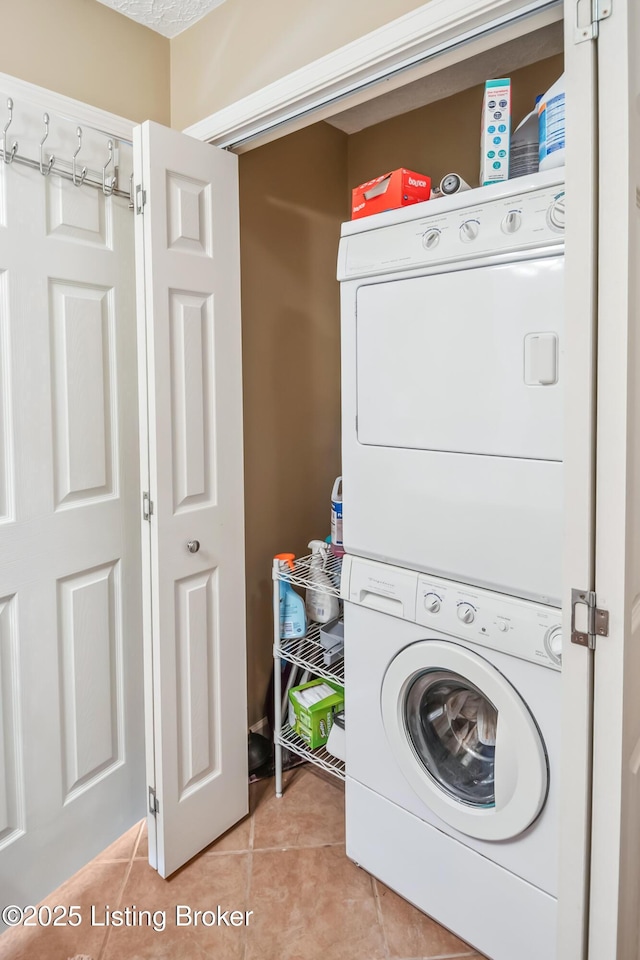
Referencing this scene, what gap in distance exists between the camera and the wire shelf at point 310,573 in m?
1.92

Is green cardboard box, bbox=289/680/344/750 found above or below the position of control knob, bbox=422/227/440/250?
below

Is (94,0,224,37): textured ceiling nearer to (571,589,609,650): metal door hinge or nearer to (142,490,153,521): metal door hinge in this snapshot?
(142,490,153,521): metal door hinge

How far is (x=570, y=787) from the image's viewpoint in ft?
3.00

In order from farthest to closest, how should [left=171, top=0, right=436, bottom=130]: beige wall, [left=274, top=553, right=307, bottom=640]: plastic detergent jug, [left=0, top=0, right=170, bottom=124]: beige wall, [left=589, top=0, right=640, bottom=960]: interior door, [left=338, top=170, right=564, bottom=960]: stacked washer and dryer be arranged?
[left=274, top=553, right=307, bottom=640]: plastic detergent jug < [left=0, top=0, right=170, bottom=124]: beige wall < [left=171, top=0, right=436, bottom=130]: beige wall < [left=338, top=170, right=564, bottom=960]: stacked washer and dryer < [left=589, top=0, right=640, bottom=960]: interior door

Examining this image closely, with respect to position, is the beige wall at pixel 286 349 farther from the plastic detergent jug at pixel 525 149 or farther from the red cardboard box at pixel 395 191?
the plastic detergent jug at pixel 525 149

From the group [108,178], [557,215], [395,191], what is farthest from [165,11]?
[557,215]

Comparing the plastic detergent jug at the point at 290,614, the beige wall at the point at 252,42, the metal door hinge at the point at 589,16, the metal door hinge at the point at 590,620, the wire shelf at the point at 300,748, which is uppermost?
the beige wall at the point at 252,42

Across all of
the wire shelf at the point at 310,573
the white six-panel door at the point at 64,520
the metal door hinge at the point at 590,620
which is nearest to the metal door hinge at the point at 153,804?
the white six-panel door at the point at 64,520

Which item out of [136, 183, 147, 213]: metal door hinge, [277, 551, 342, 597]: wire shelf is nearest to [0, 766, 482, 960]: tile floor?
[277, 551, 342, 597]: wire shelf

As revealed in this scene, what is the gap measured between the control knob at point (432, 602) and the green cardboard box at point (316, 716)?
2.01 feet

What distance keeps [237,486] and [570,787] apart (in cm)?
118

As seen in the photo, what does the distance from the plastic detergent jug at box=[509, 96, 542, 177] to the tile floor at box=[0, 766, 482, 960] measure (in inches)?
73.5

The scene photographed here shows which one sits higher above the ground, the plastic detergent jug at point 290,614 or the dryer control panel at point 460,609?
the dryer control panel at point 460,609

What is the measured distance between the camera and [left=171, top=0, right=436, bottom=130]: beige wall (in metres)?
1.35
